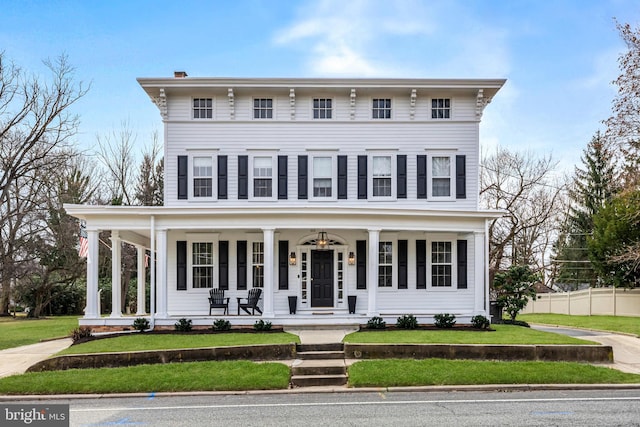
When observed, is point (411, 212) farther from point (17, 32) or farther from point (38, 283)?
point (38, 283)

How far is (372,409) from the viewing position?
30.5 feet

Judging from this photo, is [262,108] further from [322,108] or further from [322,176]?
[322,176]

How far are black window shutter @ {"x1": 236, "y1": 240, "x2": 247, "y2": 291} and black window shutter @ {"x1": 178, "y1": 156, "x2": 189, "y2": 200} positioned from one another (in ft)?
8.14

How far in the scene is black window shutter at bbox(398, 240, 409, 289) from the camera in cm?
1956

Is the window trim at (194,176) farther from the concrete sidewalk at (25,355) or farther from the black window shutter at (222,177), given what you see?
the concrete sidewalk at (25,355)

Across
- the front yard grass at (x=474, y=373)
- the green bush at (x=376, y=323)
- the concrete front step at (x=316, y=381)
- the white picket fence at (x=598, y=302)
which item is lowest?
the white picket fence at (x=598, y=302)

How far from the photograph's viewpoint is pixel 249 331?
16906mm

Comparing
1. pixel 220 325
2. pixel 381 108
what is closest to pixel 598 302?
pixel 381 108

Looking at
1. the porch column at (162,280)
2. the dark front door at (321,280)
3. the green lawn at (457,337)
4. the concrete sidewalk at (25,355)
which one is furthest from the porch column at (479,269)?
the concrete sidewalk at (25,355)

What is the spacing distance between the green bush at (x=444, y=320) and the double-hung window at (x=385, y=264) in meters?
2.34

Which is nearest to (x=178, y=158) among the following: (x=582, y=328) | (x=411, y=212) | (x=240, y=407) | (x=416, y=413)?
(x=411, y=212)

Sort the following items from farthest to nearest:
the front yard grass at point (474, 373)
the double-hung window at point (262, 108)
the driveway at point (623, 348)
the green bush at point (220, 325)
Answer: the double-hung window at point (262, 108), the green bush at point (220, 325), the driveway at point (623, 348), the front yard grass at point (474, 373)

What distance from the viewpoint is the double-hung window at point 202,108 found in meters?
19.9

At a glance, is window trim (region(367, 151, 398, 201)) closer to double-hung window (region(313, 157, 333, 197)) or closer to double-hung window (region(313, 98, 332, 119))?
double-hung window (region(313, 157, 333, 197))
